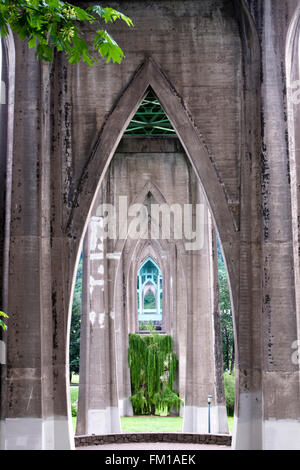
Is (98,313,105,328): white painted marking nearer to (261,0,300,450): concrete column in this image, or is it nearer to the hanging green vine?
the hanging green vine

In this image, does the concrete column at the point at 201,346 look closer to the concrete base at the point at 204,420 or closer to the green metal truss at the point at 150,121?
the concrete base at the point at 204,420

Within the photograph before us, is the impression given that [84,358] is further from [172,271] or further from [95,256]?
[172,271]

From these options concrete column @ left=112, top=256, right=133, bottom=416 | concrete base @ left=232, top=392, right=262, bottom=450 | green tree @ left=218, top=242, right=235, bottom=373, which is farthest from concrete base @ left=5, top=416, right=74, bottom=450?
green tree @ left=218, top=242, right=235, bottom=373

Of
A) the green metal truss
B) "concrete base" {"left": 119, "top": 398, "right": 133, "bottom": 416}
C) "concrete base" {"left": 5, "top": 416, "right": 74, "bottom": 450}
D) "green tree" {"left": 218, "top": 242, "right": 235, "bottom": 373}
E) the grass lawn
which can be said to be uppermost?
the green metal truss

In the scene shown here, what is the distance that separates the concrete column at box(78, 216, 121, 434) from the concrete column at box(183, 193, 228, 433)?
2918mm

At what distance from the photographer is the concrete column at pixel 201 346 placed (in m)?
24.3

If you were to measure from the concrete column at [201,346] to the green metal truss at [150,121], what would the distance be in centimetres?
462

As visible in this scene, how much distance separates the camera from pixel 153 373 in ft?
101

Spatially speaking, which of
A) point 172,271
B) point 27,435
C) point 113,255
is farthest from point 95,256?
point 27,435

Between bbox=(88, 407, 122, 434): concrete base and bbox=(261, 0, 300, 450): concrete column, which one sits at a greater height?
bbox=(261, 0, 300, 450): concrete column

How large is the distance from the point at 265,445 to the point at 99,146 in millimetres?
7399

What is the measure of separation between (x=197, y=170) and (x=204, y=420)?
12.9m

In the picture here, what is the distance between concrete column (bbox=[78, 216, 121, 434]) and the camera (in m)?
23.8

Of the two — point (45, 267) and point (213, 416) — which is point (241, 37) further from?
point (213, 416)
